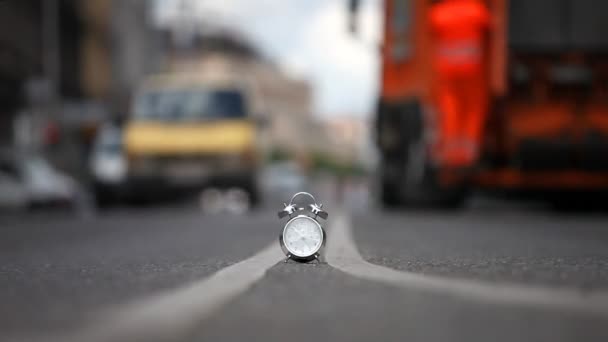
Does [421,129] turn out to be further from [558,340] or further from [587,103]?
[558,340]

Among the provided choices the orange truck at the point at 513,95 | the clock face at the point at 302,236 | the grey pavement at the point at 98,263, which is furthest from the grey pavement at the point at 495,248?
the grey pavement at the point at 98,263

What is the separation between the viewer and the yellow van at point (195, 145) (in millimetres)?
15742

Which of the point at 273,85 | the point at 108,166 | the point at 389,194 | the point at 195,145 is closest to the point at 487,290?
the point at 389,194

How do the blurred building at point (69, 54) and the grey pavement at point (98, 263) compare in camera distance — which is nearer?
the grey pavement at point (98, 263)

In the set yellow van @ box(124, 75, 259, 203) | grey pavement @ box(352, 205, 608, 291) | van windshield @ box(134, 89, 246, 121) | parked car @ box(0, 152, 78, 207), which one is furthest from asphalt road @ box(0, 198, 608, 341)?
parked car @ box(0, 152, 78, 207)

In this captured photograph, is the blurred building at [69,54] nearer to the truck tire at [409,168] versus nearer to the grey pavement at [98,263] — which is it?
the truck tire at [409,168]

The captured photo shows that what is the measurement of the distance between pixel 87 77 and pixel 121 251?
39.4m

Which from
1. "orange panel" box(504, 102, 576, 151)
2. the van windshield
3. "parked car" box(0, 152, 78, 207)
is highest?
the van windshield

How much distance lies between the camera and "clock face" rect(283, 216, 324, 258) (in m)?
4.77

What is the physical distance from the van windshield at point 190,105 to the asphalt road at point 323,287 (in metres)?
8.43

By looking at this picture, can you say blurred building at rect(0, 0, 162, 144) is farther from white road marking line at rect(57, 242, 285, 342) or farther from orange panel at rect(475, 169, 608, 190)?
white road marking line at rect(57, 242, 285, 342)

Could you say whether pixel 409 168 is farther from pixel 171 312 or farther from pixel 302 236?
pixel 171 312

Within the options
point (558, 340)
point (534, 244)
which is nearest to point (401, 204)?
point (534, 244)

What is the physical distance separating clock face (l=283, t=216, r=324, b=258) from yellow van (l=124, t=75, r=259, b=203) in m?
10.8
